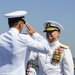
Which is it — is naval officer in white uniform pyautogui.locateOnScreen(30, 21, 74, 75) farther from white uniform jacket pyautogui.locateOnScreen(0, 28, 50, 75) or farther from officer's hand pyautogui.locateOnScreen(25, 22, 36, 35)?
white uniform jacket pyautogui.locateOnScreen(0, 28, 50, 75)

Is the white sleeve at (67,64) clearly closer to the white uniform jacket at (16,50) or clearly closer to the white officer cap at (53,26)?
the white officer cap at (53,26)

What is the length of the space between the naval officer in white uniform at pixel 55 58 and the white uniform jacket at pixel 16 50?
175 centimetres

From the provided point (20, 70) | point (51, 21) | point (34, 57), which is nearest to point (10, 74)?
point (20, 70)

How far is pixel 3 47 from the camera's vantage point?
6.41m

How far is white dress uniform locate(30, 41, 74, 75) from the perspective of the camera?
820 cm

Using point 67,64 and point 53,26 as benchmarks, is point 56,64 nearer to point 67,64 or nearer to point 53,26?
point 67,64

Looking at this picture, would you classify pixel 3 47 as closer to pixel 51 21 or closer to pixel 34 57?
pixel 34 57

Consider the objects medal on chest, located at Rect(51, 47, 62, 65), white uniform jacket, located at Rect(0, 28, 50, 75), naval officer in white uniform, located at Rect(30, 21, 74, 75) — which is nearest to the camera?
white uniform jacket, located at Rect(0, 28, 50, 75)

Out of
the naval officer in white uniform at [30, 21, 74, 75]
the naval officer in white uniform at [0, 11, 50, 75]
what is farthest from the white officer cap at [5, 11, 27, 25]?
the naval officer in white uniform at [30, 21, 74, 75]

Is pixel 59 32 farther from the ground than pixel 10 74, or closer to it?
farther from the ground

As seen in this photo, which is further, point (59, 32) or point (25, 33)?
point (59, 32)

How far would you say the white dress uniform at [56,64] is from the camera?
820cm

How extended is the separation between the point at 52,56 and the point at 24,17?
6.94ft

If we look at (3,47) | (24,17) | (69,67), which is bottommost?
(69,67)
